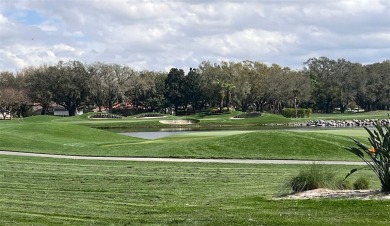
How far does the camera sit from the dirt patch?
12.3 m

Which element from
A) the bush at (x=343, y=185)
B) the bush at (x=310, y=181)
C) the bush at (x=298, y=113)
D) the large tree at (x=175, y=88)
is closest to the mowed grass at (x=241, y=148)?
the bush at (x=343, y=185)

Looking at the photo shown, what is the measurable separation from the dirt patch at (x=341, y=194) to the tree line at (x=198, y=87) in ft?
314

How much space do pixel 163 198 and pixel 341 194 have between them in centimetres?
436

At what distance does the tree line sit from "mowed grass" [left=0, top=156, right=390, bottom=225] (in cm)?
8619

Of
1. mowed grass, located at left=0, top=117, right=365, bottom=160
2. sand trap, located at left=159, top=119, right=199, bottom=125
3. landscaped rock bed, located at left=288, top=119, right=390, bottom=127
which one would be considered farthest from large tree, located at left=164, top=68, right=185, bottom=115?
mowed grass, located at left=0, top=117, right=365, bottom=160

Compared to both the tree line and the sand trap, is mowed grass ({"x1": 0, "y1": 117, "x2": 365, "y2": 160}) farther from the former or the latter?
the tree line

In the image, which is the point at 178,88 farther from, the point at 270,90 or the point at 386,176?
the point at 386,176

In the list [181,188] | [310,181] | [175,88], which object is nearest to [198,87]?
[175,88]

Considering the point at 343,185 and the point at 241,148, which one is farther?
the point at 241,148

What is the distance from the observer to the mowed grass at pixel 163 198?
35.0ft

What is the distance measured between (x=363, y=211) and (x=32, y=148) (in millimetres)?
26640

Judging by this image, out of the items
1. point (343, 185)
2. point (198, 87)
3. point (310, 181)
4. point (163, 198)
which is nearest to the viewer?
point (310, 181)

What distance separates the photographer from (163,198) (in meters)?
14.6

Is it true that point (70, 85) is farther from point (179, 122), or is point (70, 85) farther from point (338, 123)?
point (338, 123)
